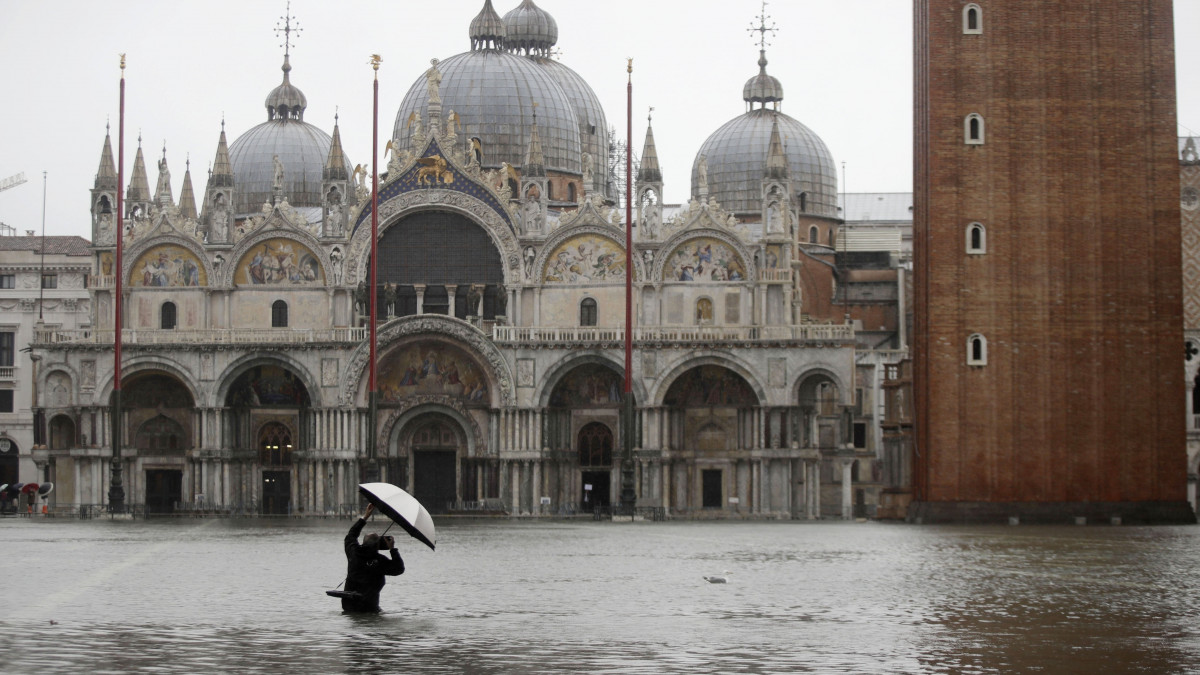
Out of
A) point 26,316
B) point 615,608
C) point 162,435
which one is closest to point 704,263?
point 162,435

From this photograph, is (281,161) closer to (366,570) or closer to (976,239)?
(976,239)

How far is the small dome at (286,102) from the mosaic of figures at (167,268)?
1908cm

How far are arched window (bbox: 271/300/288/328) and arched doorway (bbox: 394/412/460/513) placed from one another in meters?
6.59

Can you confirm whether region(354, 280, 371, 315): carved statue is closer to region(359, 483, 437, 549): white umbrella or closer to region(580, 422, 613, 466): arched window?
region(580, 422, 613, 466): arched window

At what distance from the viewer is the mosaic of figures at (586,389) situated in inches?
2798

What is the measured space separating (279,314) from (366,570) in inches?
2039

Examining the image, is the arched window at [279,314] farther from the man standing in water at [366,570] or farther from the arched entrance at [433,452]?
the man standing in water at [366,570]

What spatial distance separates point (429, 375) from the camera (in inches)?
2825

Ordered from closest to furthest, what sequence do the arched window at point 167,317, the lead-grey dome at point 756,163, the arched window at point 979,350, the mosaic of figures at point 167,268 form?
the arched window at point 979,350 < the arched window at point 167,317 < the mosaic of figures at point 167,268 < the lead-grey dome at point 756,163

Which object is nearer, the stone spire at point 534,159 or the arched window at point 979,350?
the arched window at point 979,350

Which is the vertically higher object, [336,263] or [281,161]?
[281,161]

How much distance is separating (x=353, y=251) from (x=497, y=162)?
1045 centimetres

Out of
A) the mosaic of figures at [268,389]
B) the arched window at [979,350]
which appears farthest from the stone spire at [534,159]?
the arched window at [979,350]

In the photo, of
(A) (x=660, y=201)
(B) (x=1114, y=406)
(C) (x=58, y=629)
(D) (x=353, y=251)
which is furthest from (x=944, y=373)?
(C) (x=58, y=629)
